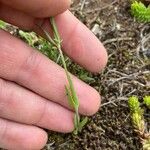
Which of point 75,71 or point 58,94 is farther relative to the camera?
point 75,71

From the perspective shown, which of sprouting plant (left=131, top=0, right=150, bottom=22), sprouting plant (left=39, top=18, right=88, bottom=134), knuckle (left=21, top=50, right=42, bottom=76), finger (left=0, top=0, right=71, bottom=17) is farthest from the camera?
sprouting plant (left=131, top=0, right=150, bottom=22)

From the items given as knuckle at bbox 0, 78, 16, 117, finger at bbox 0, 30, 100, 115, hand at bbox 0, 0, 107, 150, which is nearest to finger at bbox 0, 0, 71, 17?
hand at bbox 0, 0, 107, 150

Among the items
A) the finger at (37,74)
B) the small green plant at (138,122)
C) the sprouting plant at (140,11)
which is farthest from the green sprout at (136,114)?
the sprouting plant at (140,11)

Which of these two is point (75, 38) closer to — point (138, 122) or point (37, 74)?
point (37, 74)

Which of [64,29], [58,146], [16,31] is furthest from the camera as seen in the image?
[16,31]

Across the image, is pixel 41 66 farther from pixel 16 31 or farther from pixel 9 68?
pixel 16 31

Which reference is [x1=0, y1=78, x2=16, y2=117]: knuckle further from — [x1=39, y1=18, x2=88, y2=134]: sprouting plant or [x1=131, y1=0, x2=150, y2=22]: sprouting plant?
[x1=131, y1=0, x2=150, y2=22]: sprouting plant

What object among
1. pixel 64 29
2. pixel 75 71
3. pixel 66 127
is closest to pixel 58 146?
pixel 66 127
